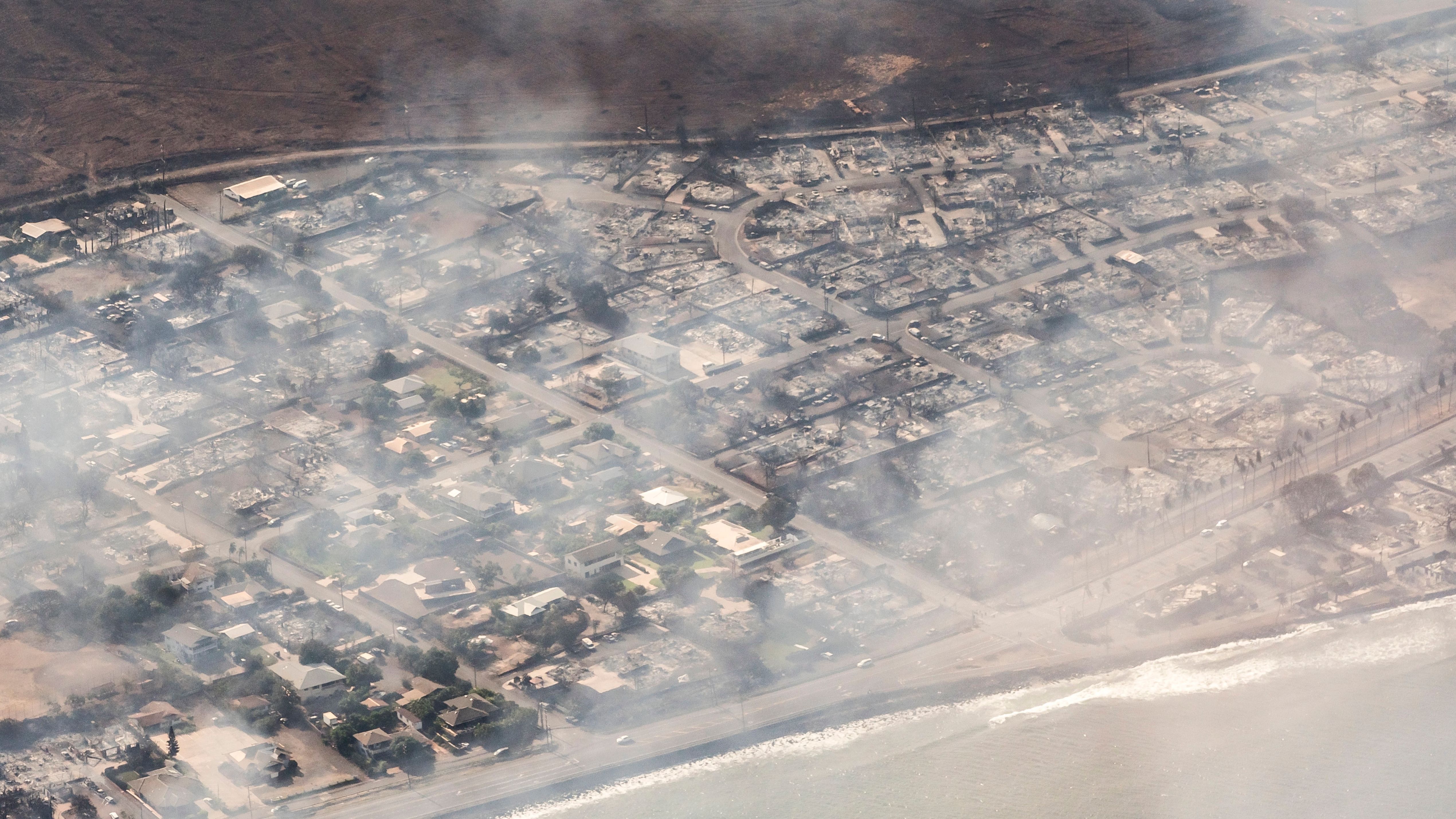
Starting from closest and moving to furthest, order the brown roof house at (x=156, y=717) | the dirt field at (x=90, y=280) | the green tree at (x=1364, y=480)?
the brown roof house at (x=156, y=717)
the green tree at (x=1364, y=480)
the dirt field at (x=90, y=280)

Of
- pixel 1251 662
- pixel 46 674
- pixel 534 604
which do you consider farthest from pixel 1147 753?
pixel 46 674

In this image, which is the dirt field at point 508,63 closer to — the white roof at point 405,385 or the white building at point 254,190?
the white building at point 254,190

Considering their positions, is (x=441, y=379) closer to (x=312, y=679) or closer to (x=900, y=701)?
(x=312, y=679)

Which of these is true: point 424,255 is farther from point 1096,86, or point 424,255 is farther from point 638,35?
point 1096,86

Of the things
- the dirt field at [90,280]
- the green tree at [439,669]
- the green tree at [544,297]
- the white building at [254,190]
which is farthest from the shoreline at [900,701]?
the white building at [254,190]

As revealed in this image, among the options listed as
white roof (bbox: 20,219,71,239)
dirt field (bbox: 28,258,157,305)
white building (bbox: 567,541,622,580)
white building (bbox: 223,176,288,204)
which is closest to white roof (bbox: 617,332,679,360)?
white building (bbox: 567,541,622,580)

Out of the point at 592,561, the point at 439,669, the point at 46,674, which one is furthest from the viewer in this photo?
the point at 592,561
